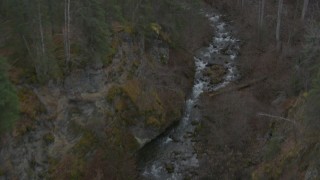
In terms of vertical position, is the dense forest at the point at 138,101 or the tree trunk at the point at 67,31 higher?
the tree trunk at the point at 67,31

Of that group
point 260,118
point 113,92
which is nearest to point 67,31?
point 113,92

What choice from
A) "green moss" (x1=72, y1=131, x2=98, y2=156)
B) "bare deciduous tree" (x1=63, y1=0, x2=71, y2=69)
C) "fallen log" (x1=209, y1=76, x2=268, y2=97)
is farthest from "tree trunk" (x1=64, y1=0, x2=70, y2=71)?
"fallen log" (x1=209, y1=76, x2=268, y2=97)

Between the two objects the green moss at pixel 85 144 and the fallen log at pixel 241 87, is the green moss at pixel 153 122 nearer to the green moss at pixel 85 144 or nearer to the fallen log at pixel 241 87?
the green moss at pixel 85 144

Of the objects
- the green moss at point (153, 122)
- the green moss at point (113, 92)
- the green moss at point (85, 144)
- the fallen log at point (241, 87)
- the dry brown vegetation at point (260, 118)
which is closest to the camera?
the dry brown vegetation at point (260, 118)

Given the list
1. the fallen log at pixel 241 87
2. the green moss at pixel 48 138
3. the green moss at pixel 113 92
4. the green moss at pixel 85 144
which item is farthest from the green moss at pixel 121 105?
the fallen log at pixel 241 87

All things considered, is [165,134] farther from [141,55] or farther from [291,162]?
[291,162]
